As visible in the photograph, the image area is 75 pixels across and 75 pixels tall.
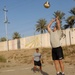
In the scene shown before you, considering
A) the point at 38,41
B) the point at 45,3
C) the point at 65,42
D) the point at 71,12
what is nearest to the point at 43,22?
the point at 71,12

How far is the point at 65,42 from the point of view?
134 ft

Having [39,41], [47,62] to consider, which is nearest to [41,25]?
[39,41]

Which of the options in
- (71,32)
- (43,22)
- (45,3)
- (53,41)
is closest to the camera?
(53,41)

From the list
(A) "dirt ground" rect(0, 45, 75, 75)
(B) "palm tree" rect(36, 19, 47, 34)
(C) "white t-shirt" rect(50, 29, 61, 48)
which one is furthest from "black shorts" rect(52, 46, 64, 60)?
(B) "palm tree" rect(36, 19, 47, 34)

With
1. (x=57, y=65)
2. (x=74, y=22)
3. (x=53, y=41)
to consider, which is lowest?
(x=57, y=65)

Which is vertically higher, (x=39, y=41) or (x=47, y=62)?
(x=39, y=41)

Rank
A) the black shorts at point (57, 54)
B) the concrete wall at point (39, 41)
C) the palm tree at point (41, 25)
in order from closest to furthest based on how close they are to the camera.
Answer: the black shorts at point (57, 54) < the concrete wall at point (39, 41) < the palm tree at point (41, 25)

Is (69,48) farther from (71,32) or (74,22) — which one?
(74,22)

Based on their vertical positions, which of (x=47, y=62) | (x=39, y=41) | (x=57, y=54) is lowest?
(x=47, y=62)

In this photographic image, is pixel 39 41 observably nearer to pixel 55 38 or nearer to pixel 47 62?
pixel 47 62

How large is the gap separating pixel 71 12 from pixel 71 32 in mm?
15465

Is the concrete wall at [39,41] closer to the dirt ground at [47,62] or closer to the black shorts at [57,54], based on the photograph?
the dirt ground at [47,62]

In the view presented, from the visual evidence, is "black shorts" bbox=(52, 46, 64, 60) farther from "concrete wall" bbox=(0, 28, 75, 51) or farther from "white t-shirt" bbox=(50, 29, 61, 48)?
"concrete wall" bbox=(0, 28, 75, 51)

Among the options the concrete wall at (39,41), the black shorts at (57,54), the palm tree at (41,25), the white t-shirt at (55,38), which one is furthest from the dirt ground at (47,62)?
the palm tree at (41,25)
